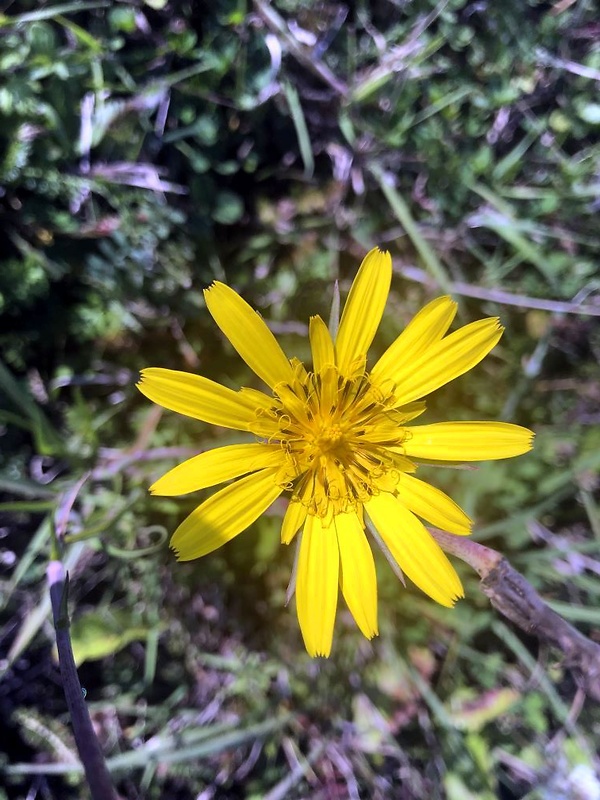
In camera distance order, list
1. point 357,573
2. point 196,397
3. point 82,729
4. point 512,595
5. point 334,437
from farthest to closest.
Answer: point 334,437, point 357,573, point 196,397, point 512,595, point 82,729

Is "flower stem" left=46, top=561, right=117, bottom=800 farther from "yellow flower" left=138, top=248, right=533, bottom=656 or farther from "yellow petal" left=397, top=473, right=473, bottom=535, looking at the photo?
"yellow petal" left=397, top=473, right=473, bottom=535

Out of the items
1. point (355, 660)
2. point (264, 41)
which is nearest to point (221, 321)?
point (264, 41)

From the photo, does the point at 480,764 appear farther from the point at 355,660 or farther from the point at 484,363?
the point at 484,363

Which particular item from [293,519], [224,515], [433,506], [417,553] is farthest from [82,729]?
[433,506]

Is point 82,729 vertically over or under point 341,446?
over

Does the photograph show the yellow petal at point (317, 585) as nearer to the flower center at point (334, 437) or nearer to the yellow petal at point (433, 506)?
the flower center at point (334, 437)

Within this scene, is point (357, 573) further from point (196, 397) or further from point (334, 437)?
point (196, 397)

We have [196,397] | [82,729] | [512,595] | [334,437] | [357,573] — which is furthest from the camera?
[334,437]
